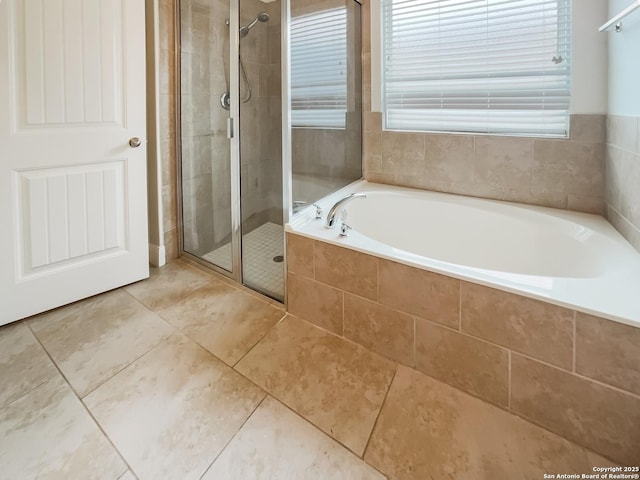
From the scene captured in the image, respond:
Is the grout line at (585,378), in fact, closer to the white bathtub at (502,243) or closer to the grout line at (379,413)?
the white bathtub at (502,243)

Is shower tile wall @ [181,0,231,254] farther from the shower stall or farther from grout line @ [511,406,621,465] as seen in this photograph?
grout line @ [511,406,621,465]

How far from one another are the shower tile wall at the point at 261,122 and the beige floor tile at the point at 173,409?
0.88 meters

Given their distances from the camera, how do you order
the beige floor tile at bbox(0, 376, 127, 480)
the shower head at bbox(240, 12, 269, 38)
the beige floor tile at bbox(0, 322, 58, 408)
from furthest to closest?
the shower head at bbox(240, 12, 269, 38) → the beige floor tile at bbox(0, 322, 58, 408) → the beige floor tile at bbox(0, 376, 127, 480)

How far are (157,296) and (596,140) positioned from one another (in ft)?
8.14

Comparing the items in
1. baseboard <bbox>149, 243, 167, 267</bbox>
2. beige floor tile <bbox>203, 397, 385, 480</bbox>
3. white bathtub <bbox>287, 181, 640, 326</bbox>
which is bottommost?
beige floor tile <bbox>203, 397, 385, 480</bbox>

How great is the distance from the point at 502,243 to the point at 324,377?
1.22m

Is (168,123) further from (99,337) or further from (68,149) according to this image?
(99,337)

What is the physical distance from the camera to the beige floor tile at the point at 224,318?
1.57 metres

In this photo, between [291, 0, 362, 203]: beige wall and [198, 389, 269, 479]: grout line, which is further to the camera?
[291, 0, 362, 203]: beige wall

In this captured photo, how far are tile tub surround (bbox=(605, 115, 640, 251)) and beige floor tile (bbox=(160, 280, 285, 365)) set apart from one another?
5.27 feet

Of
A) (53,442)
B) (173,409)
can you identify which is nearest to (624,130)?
(173,409)

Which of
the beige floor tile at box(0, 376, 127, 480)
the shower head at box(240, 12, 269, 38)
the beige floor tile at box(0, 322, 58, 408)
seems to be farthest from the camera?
the shower head at box(240, 12, 269, 38)

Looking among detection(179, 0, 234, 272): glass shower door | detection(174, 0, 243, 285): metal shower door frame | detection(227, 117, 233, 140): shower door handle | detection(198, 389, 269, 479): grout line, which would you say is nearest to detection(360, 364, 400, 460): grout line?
detection(198, 389, 269, 479): grout line

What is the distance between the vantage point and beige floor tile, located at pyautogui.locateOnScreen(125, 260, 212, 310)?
195 centimetres
